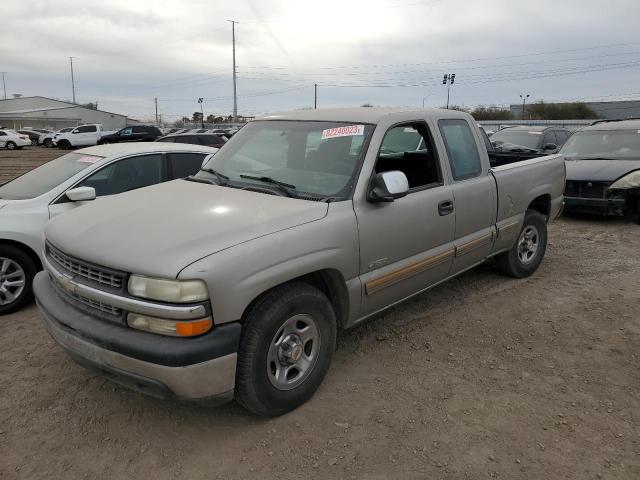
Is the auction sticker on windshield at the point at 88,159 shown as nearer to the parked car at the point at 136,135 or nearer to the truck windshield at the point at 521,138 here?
the truck windshield at the point at 521,138

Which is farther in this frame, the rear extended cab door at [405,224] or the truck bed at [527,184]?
the truck bed at [527,184]

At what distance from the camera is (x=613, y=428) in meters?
2.98

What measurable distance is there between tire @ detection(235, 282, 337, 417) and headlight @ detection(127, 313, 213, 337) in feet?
0.91

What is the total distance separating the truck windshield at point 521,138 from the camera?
12.1 meters

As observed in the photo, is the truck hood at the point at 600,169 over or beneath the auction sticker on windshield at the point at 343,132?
beneath

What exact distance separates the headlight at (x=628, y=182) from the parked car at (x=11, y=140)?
127 ft

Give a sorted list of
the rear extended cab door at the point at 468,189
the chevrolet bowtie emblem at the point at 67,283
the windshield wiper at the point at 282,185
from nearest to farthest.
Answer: the chevrolet bowtie emblem at the point at 67,283 < the windshield wiper at the point at 282,185 < the rear extended cab door at the point at 468,189

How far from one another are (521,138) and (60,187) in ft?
35.6

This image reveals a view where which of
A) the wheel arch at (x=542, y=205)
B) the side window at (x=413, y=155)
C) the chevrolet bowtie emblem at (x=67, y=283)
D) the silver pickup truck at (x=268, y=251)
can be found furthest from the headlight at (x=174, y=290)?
the wheel arch at (x=542, y=205)

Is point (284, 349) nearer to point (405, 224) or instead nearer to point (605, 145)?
point (405, 224)

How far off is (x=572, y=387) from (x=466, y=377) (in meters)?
0.69

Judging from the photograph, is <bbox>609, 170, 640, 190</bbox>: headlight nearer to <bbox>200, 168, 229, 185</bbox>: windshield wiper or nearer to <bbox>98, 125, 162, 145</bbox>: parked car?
<bbox>200, 168, 229, 185</bbox>: windshield wiper

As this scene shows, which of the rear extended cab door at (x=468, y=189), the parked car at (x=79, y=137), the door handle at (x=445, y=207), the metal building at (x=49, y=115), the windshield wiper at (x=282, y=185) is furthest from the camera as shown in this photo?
the metal building at (x=49, y=115)

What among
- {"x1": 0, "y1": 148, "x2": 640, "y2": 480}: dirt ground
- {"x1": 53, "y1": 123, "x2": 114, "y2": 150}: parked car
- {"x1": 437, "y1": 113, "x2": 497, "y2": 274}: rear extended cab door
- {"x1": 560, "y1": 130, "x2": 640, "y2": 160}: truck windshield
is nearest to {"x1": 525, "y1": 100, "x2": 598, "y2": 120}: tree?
{"x1": 53, "y1": 123, "x2": 114, "y2": 150}: parked car
